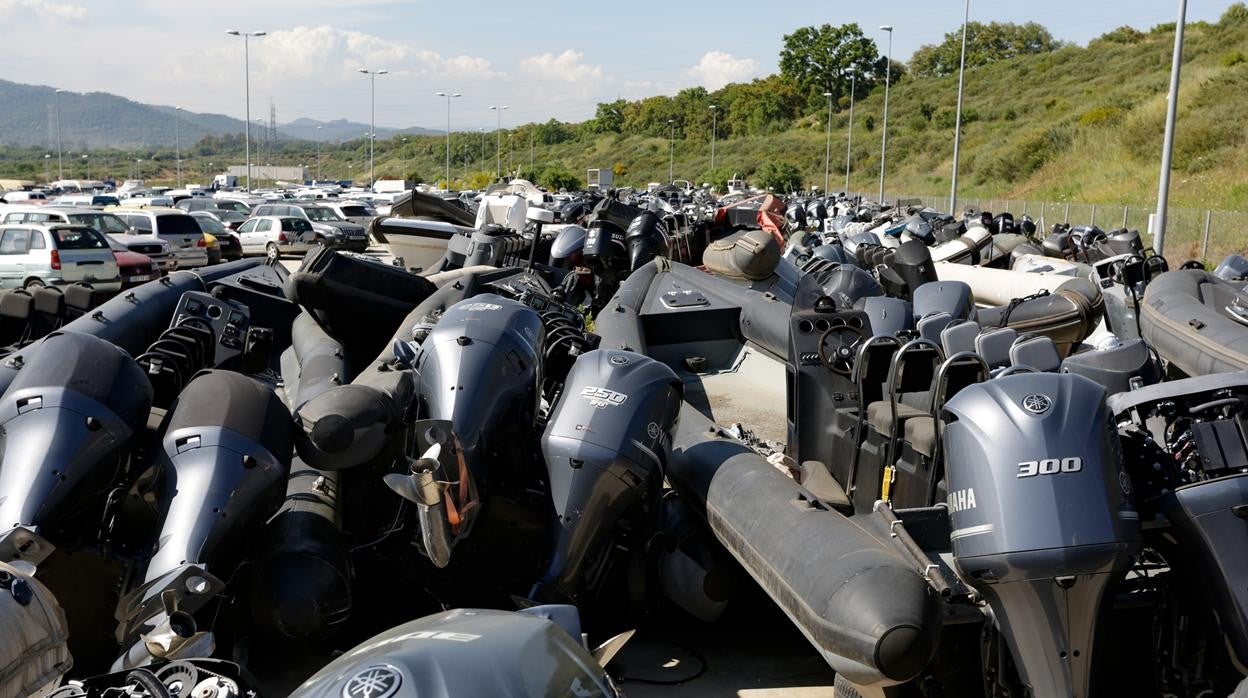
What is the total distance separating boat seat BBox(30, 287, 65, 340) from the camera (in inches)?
388

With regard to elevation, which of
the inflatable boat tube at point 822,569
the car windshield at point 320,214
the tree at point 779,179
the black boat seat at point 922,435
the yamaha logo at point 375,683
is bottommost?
the inflatable boat tube at point 822,569

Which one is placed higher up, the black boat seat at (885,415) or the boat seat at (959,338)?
the boat seat at (959,338)

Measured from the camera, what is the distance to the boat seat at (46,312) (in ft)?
32.3

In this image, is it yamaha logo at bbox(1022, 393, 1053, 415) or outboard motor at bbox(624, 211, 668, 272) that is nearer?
yamaha logo at bbox(1022, 393, 1053, 415)

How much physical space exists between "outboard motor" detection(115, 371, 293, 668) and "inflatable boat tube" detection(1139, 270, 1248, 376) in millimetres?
6831

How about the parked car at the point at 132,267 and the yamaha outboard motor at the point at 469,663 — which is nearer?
the yamaha outboard motor at the point at 469,663

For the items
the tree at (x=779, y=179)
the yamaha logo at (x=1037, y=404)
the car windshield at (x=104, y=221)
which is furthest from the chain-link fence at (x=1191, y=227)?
the tree at (x=779, y=179)

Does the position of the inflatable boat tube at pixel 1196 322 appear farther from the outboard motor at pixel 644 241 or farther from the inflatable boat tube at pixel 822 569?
the outboard motor at pixel 644 241

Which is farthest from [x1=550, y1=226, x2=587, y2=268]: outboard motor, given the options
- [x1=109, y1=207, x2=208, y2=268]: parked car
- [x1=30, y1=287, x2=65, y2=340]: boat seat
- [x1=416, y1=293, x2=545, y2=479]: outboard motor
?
[x1=109, y1=207, x2=208, y2=268]: parked car

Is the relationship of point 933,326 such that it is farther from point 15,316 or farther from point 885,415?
point 15,316

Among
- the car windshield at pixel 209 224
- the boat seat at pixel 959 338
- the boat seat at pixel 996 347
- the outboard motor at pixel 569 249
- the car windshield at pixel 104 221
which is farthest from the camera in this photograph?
the car windshield at pixel 209 224

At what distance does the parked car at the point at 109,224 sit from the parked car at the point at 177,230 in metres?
0.42

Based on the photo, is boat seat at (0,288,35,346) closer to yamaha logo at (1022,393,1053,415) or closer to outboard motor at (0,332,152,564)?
outboard motor at (0,332,152,564)

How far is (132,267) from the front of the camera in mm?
22031
